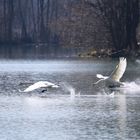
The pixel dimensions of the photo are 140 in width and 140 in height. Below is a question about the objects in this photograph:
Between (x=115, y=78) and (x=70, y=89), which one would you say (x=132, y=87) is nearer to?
(x=115, y=78)

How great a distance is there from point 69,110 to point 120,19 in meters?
34.3

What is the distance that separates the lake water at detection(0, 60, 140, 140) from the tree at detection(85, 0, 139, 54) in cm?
1715

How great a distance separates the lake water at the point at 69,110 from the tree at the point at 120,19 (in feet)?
56.3

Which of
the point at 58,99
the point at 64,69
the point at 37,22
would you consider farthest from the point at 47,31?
the point at 58,99

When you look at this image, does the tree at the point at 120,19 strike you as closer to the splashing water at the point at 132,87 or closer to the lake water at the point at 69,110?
the lake water at the point at 69,110

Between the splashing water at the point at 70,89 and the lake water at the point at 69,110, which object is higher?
the lake water at the point at 69,110

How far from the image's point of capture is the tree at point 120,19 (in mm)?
57781

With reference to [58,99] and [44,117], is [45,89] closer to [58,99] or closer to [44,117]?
[58,99]

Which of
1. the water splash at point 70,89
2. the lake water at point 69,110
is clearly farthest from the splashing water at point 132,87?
the water splash at point 70,89

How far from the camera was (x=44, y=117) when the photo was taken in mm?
23281

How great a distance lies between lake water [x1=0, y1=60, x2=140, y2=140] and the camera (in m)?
20.0

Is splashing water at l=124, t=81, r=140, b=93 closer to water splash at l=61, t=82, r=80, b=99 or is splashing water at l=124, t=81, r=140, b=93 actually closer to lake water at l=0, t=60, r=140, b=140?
lake water at l=0, t=60, r=140, b=140

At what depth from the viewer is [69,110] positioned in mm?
24828

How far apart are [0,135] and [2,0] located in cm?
7858
